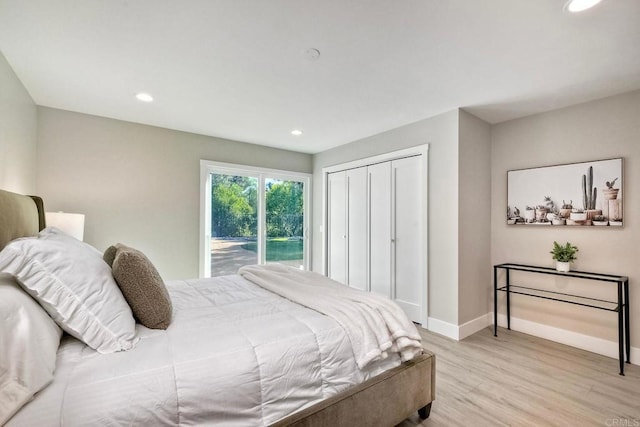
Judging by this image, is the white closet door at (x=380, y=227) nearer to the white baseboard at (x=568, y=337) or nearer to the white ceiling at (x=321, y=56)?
the white ceiling at (x=321, y=56)

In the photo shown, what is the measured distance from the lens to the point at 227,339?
1.32 meters

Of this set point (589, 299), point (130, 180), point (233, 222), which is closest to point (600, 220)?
point (589, 299)

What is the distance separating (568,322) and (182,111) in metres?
4.65

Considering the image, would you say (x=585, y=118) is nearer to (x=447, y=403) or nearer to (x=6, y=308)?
(x=447, y=403)

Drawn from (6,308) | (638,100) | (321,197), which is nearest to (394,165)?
(321,197)

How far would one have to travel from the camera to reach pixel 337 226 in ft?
15.5

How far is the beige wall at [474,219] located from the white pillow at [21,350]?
10.6ft

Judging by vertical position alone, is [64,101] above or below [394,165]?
above

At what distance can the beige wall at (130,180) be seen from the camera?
318cm

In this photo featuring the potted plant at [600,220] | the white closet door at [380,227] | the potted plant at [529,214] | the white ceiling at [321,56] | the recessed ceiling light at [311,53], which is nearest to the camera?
the white ceiling at [321,56]

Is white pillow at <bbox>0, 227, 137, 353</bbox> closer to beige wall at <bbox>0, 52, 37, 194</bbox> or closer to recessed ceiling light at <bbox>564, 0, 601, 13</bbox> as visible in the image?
→ beige wall at <bbox>0, 52, 37, 194</bbox>

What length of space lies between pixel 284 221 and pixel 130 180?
2.29 m

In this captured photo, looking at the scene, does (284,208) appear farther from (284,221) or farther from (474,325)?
(474,325)

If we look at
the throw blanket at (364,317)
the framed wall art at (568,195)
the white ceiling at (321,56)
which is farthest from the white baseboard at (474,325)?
the white ceiling at (321,56)
